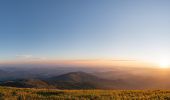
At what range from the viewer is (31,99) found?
15547 mm

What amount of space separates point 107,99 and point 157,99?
3.67 meters

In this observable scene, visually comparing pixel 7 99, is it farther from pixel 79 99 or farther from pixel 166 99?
pixel 166 99

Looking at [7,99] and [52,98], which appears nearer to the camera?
[7,99]

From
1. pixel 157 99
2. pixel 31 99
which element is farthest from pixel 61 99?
pixel 157 99

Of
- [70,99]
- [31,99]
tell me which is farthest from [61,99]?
[31,99]

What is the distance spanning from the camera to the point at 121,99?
15250 mm

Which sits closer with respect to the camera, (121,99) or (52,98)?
(121,99)

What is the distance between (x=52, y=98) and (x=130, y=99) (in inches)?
231

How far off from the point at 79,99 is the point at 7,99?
201 inches

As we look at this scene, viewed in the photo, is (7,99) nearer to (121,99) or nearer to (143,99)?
(121,99)

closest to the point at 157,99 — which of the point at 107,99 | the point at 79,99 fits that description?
the point at 107,99

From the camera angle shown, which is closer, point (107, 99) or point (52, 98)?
point (107, 99)

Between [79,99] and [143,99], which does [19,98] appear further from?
[143,99]

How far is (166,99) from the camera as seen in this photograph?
623 inches
